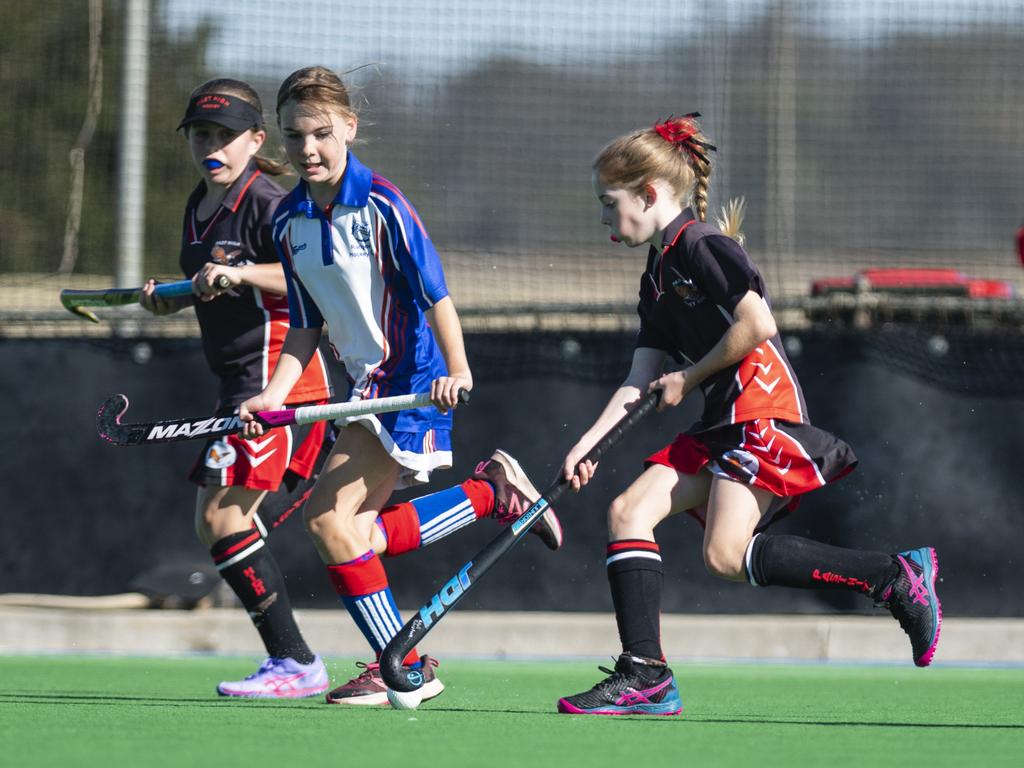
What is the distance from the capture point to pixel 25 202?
700cm

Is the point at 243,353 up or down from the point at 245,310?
down

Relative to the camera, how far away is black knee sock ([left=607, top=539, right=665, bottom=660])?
13.1 ft

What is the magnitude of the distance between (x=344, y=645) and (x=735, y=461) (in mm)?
2698

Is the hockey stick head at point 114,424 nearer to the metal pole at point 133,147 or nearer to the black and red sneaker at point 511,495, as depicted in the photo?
the black and red sneaker at point 511,495

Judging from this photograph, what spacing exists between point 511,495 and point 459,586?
0.93 metres

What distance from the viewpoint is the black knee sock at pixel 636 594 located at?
157 inches

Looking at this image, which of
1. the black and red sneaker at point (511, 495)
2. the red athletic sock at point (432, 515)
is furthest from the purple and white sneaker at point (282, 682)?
the black and red sneaker at point (511, 495)

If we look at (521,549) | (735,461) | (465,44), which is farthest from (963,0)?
(735,461)

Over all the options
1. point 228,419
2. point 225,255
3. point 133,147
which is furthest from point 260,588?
point 133,147

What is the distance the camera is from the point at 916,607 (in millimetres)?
3945

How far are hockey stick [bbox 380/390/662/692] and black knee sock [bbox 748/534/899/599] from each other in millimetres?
429

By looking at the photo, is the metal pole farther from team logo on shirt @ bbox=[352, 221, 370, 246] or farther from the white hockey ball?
the white hockey ball

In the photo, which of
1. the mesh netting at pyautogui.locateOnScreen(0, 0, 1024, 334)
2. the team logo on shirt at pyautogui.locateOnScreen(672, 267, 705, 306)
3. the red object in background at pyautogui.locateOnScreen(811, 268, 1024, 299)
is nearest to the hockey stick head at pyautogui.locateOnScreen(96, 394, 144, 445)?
the team logo on shirt at pyautogui.locateOnScreen(672, 267, 705, 306)

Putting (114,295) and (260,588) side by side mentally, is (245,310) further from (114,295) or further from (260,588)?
(260,588)
